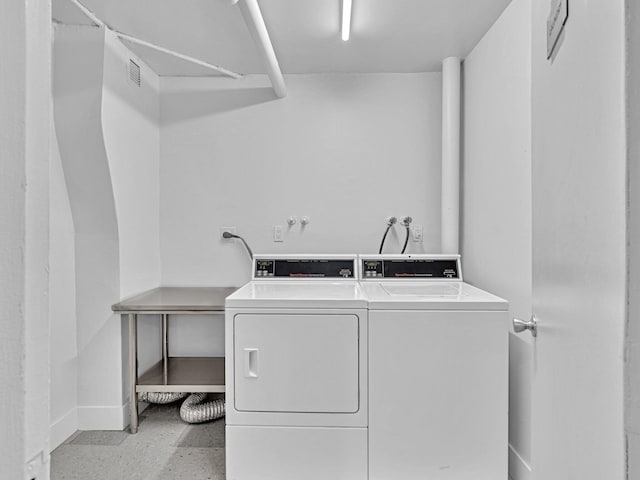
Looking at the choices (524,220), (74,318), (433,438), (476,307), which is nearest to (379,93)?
(524,220)

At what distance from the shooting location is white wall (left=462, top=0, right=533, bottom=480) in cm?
197

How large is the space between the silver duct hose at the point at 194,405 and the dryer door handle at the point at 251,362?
3.06ft

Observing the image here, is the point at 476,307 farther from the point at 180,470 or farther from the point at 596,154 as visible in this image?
the point at 180,470

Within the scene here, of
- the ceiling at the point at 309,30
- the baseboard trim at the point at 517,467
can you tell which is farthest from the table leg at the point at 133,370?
the baseboard trim at the point at 517,467

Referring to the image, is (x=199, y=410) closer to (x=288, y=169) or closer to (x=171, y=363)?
(x=171, y=363)

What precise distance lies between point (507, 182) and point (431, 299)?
2.56ft

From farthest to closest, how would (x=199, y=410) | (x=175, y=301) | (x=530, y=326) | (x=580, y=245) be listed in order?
(x=199, y=410) < (x=175, y=301) < (x=530, y=326) < (x=580, y=245)

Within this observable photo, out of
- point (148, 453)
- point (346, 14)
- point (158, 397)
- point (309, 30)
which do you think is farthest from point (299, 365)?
point (309, 30)

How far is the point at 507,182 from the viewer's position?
85.6 inches

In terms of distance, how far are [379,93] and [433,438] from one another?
2.30m

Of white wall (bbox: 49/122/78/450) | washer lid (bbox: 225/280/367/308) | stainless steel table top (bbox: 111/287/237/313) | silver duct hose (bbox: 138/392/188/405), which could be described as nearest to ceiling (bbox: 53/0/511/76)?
white wall (bbox: 49/122/78/450)

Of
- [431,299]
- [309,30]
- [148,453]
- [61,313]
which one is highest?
[309,30]

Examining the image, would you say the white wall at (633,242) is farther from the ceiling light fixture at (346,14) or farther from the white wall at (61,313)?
the white wall at (61,313)

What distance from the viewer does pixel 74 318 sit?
254cm
